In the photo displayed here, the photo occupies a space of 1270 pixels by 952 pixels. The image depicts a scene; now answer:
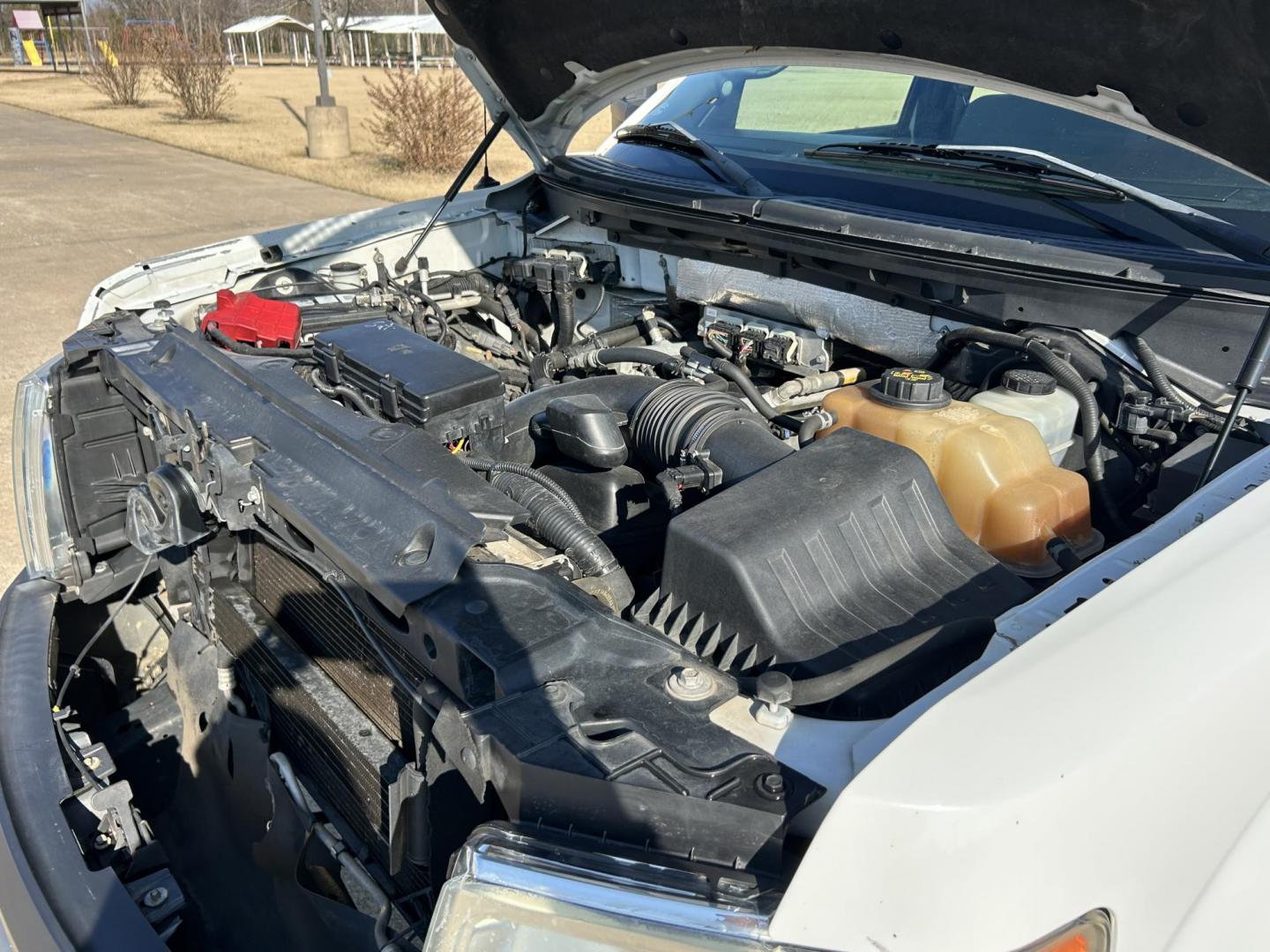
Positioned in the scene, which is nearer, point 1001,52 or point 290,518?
point 290,518

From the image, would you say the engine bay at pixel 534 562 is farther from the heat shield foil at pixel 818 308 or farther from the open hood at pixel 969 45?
the open hood at pixel 969 45

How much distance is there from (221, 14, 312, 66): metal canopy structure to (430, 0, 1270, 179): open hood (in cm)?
3885

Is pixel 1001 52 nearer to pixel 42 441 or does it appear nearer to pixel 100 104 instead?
pixel 42 441

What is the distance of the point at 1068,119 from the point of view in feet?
7.22

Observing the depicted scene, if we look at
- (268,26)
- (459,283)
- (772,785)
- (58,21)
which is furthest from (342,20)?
(772,785)

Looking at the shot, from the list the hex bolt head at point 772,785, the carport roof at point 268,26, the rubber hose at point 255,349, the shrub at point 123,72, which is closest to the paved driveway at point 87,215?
the rubber hose at point 255,349

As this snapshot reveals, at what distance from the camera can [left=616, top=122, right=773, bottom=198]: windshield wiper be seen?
8.38ft

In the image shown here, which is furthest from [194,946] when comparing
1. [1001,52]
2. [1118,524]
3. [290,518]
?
[1001,52]

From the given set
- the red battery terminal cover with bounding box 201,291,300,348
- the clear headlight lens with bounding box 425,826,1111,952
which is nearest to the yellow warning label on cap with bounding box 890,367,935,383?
the clear headlight lens with bounding box 425,826,1111,952

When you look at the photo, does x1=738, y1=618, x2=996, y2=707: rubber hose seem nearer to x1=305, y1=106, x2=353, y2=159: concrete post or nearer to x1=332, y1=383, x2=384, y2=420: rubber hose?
x1=332, y1=383, x2=384, y2=420: rubber hose

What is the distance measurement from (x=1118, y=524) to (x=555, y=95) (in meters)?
1.98

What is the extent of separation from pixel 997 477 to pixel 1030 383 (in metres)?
0.30

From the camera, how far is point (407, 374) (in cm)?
205

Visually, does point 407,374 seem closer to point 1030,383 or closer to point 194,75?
point 1030,383
